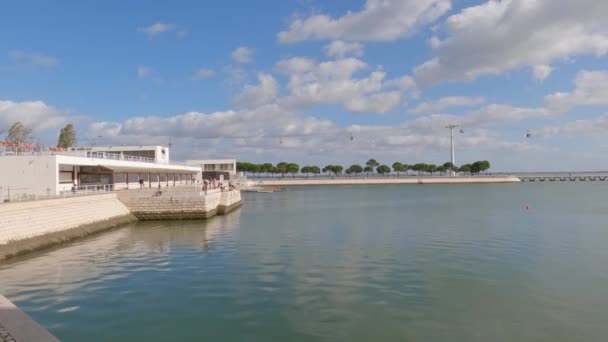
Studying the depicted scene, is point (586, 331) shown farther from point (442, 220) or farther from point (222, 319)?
point (442, 220)

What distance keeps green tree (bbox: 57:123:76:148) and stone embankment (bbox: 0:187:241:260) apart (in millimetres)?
60227

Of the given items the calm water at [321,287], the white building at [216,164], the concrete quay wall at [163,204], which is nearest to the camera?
the calm water at [321,287]

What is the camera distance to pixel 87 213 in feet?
104

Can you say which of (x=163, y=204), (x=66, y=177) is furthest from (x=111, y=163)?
(x=163, y=204)

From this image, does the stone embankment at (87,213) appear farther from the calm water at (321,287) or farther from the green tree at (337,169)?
the green tree at (337,169)

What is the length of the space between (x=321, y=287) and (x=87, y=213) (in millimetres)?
24138

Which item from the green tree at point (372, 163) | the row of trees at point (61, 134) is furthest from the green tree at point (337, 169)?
the row of trees at point (61, 134)

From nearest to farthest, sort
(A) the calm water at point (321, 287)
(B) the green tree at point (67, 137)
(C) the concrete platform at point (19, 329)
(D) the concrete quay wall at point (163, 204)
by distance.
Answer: (C) the concrete platform at point (19, 329), (A) the calm water at point (321, 287), (D) the concrete quay wall at point (163, 204), (B) the green tree at point (67, 137)

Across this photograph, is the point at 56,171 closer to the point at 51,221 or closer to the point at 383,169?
the point at 51,221

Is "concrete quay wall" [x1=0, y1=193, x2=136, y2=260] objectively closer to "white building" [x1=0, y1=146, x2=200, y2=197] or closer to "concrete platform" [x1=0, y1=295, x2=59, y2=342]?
"white building" [x1=0, y1=146, x2=200, y2=197]

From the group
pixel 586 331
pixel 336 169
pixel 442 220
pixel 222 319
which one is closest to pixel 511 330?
pixel 586 331

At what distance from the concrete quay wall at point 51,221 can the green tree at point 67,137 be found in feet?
221

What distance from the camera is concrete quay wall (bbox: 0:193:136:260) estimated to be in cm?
2243

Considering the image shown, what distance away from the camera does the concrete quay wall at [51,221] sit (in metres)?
22.4
